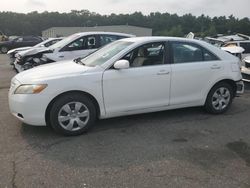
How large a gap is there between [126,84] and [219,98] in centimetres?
207

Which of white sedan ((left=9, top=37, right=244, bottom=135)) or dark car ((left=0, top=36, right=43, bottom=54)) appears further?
dark car ((left=0, top=36, right=43, bottom=54))

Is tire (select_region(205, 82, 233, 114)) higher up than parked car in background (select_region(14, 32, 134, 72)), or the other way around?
parked car in background (select_region(14, 32, 134, 72))

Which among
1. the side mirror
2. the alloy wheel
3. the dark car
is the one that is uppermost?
the side mirror

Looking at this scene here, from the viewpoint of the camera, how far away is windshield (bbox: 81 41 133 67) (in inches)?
218

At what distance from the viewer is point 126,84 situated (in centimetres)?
532

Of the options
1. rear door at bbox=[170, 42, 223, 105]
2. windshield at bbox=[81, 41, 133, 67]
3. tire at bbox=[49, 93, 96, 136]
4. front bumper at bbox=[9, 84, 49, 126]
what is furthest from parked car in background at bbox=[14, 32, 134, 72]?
front bumper at bbox=[9, 84, 49, 126]

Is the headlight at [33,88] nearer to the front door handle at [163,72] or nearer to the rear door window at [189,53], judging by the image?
the front door handle at [163,72]

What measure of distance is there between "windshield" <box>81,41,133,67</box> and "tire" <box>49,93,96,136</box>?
747 mm

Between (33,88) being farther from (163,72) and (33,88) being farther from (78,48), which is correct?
(78,48)

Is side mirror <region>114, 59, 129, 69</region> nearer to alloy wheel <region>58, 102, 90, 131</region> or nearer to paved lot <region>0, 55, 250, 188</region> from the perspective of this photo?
alloy wheel <region>58, 102, 90, 131</region>

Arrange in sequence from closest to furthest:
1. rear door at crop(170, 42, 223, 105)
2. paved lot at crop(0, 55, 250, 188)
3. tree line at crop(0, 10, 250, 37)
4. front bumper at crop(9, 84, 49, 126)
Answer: paved lot at crop(0, 55, 250, 188)
front bumper at crop(9, 84, 49, 126)
rear door at crop(170, 42, 223, 105)
tree line at crop(0, 10, 250, 37)

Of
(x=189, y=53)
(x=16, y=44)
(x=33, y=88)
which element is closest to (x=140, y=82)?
(x=189, y=53)

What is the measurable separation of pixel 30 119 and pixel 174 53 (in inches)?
106

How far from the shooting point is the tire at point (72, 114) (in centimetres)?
493
